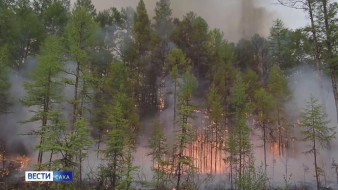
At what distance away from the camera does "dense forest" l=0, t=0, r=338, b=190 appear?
72.8 ft

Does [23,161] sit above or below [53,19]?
below

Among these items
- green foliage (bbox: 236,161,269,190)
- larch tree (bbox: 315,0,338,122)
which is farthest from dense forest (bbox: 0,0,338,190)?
green foliage (bbox: 236,161,269,190)

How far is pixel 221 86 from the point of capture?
117ft

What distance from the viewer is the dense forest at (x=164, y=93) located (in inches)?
874

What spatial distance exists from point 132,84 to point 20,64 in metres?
13.6

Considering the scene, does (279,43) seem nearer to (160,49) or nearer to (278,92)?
(278,92)

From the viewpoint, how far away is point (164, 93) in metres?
40.0

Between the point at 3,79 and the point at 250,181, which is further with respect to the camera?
the point at 3,79

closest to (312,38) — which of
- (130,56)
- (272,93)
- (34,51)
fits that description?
(272,93)

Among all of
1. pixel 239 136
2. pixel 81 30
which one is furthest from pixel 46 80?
pixel 239 136

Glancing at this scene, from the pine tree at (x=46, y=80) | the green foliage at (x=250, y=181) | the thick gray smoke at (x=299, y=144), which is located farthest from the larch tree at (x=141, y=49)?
the green foliage at (x=250, y=181)

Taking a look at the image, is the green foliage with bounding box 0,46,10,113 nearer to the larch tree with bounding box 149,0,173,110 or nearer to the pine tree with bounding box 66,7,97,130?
the pine tree with bounding box 66,7,97,130

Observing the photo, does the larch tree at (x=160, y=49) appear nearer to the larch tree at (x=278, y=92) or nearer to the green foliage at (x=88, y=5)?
the green foliage at (x=88, y=5)

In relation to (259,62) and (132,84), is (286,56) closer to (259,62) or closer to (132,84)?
(259,62)
